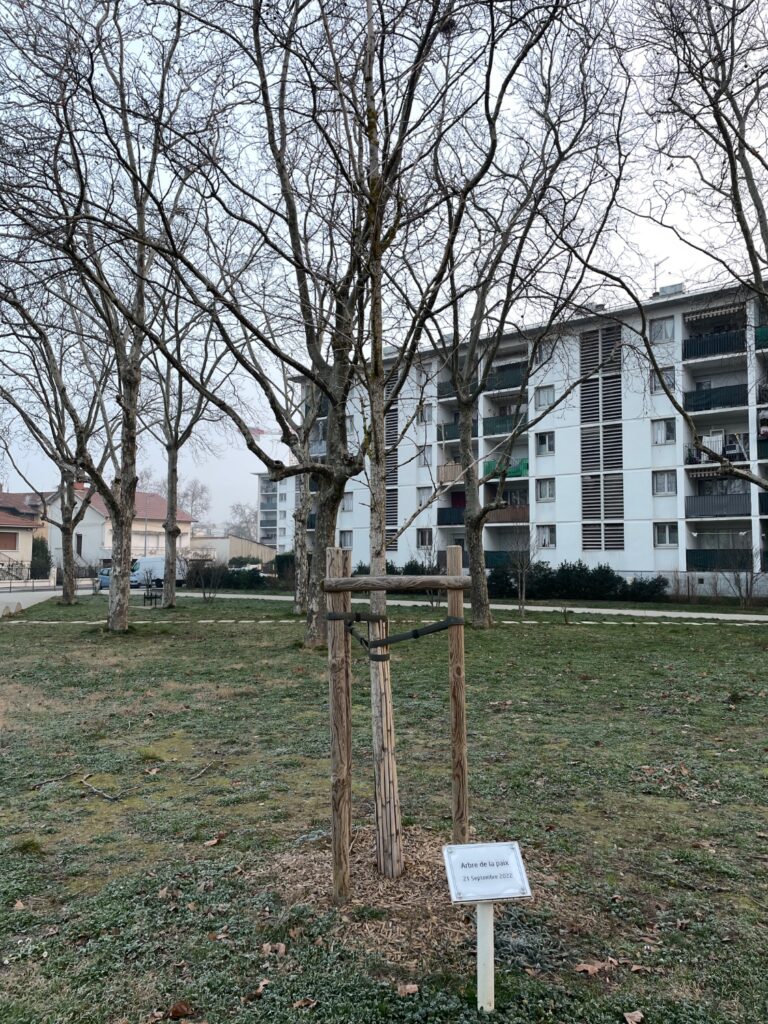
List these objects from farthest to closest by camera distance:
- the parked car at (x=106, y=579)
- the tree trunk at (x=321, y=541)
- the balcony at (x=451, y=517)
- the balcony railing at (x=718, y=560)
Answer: the parked car at (x=106, y=579)
the balcony at (x=451, y=517)
the balcony railing at (x=718, y=560)
the tree trunk at (x=321, y=541)

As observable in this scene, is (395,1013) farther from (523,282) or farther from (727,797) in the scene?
(523,282)

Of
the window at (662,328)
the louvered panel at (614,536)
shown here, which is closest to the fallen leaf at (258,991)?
the louvered panel at (614,536)

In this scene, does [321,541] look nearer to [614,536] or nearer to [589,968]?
[589,968]

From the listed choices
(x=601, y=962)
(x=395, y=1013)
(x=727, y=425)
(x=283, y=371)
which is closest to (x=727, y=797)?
(x=601, y=962)

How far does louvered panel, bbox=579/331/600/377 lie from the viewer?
31.4m

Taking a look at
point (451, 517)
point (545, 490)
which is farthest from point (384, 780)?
point (451, 517)

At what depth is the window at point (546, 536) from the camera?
33.1 m

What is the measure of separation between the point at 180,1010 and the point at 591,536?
30.9 m

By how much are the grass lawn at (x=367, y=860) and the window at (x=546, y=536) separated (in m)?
24.5

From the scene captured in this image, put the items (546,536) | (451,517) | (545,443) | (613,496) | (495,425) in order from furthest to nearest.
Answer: (451,517) < (495,425) < (545,443) < (546,536) < (613,496)

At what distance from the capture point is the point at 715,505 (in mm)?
28766

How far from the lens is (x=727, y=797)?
4770 millimetres

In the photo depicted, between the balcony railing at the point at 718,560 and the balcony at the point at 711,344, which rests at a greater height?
the balcony at the point at 711,344

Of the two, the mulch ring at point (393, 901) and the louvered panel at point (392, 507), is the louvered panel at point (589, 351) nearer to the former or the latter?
the louvered panel at point (392, 507)
